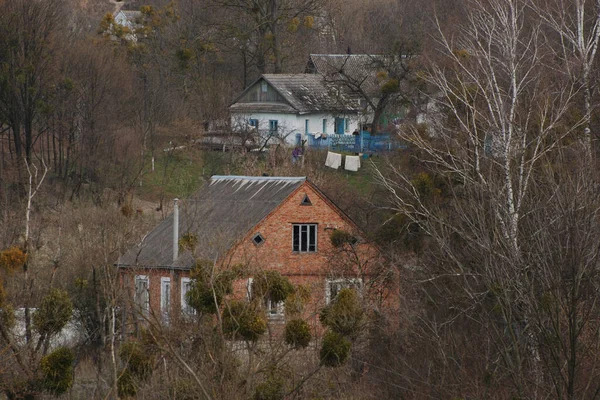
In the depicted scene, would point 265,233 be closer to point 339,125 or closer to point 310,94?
point 339,125

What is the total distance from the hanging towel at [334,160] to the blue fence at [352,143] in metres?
1.62

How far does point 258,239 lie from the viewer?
31297 mm

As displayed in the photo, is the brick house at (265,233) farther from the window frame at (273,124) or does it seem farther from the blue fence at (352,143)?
the window frame at (273,124)

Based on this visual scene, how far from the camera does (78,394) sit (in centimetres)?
2511

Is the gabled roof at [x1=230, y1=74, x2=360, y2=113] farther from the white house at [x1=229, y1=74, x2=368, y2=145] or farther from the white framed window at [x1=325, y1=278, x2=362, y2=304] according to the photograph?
the white framed window at [x1=325, y1=278, x2=362, y2=304]

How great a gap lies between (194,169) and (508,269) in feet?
106

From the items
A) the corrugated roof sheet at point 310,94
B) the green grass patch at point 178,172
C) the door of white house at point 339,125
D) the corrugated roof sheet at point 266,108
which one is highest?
the corrugated roof sheet at point 310,94

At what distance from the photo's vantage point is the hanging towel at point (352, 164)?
45.0m

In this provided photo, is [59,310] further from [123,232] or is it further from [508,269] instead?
[123,232]

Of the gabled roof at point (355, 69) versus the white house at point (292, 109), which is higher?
the gabled roof at point (355, 69)

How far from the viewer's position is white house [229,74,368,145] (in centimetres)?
5206

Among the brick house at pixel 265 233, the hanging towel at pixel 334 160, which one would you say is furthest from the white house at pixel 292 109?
the brick house at pixel 265 233

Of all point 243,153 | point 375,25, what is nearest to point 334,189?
point 243,153

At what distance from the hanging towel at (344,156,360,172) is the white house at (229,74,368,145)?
21.0 feet
